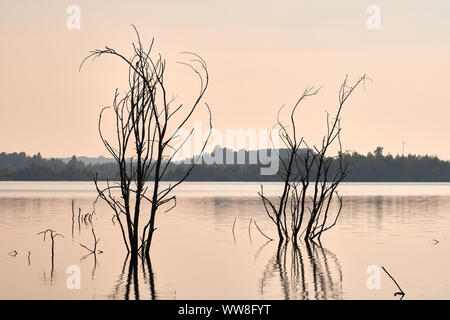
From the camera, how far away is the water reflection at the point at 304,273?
1492cm

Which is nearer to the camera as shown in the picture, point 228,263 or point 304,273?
point 304,273

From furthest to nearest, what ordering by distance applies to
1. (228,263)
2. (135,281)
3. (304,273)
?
1. (228,263)
2. (304,273)
3. (135,281)

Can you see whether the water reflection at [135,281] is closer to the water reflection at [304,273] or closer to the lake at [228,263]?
the lake at [228,263]

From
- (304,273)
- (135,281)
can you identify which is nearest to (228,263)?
(304,273)

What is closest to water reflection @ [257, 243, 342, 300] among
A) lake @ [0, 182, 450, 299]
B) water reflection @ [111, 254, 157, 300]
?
lake @ [0, 182, 450, 299]

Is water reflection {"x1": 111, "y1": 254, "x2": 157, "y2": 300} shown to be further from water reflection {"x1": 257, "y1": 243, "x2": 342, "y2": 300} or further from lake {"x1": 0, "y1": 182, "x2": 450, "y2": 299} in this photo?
water reflection {"x1": 257, "y1": 243, "x2": 342, "y2": 300}

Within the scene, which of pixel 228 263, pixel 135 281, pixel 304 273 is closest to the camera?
pixel 135 281

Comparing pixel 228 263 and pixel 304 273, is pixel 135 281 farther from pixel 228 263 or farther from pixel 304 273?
pixel 228 263

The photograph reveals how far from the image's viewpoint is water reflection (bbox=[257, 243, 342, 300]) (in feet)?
49.0

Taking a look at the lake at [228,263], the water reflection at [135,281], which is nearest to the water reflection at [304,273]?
the lake at [228,263]

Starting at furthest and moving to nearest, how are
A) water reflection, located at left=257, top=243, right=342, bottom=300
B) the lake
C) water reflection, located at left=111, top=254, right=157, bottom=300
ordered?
the lake → water reflection, located at left=257, top=243, right=342, bottom=300 → water reflection, located at left=111, top=254, right=157, bottom=300

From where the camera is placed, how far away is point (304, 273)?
17.3 meters

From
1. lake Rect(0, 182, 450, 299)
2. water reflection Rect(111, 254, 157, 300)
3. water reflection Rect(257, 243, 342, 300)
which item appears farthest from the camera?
lake Rect(0, 182, 450, 299)
